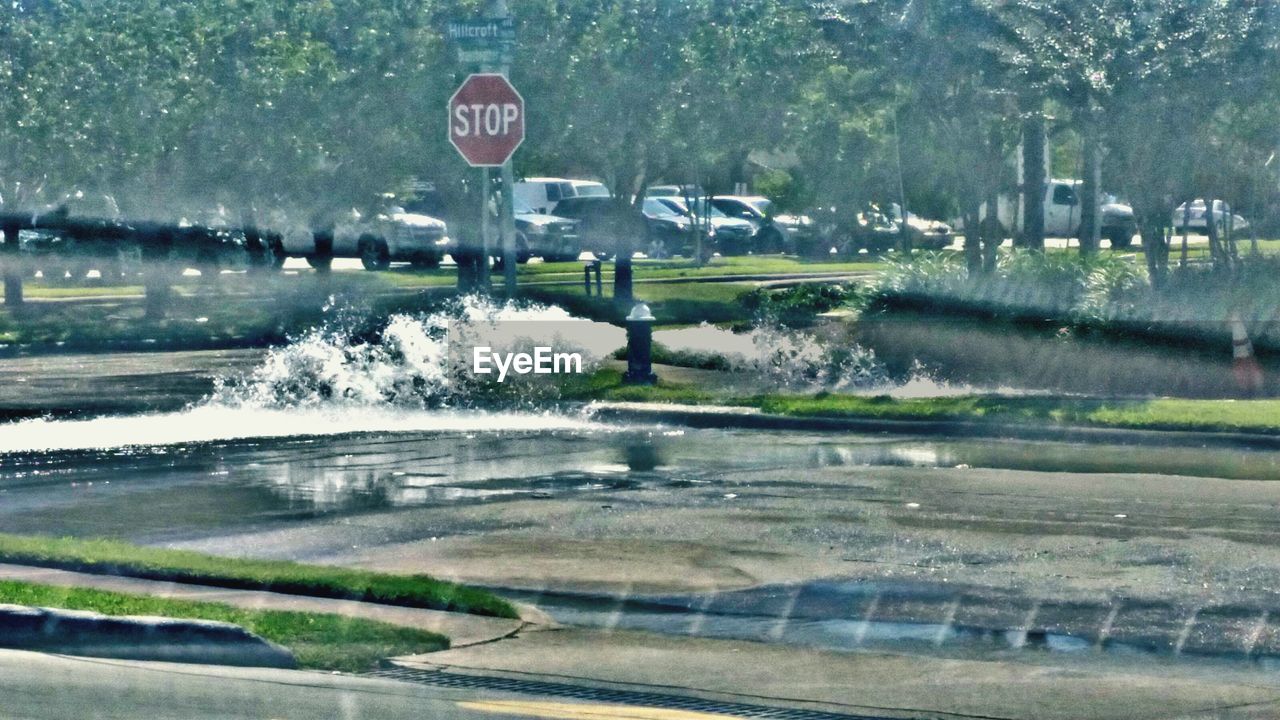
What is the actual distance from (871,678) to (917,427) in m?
10.8

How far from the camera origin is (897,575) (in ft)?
38.3

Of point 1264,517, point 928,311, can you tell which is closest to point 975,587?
point 1264,517

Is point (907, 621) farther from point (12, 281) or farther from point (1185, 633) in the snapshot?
point (12, 281)

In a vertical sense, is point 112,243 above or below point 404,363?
above

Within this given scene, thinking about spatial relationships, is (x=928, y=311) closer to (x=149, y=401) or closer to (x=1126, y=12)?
(x=1126, y=12)

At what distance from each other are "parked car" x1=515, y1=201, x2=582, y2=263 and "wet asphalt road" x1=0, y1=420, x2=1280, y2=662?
30210 mm

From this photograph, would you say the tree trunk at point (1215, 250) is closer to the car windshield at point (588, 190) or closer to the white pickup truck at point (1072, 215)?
the white pickup truck at point (1072, 215)

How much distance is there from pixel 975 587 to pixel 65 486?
8.05 meters

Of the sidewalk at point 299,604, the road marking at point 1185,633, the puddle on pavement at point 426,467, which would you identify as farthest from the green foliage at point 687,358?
the road marking at point 1185,633

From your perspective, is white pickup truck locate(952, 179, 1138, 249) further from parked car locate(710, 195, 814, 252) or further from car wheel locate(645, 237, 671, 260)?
car wheel locate(645, 237, 671, 260)

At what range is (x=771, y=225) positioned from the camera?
54250 millimetres

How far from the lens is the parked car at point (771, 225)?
173 feet

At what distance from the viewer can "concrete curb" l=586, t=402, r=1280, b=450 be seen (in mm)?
18062

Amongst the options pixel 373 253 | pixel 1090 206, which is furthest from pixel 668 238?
pixel 1090 206
